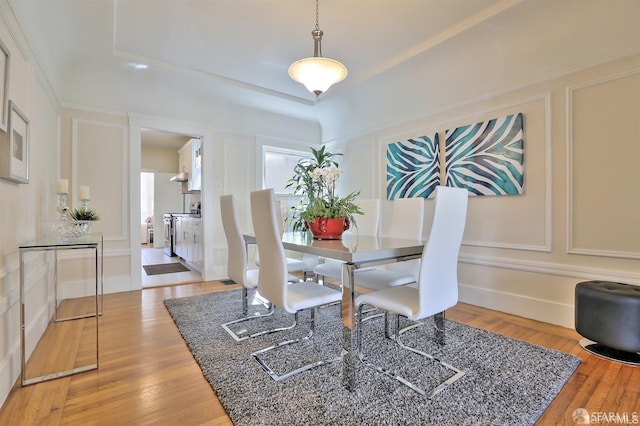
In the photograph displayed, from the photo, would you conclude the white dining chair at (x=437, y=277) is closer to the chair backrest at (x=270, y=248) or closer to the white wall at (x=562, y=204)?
the chair backrest at (x=270, y=248)

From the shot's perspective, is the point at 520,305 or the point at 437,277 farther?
the point at 520,305

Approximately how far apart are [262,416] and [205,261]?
10.3 ft

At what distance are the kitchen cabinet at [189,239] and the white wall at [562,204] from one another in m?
3.64

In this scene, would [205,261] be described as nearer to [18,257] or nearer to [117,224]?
[117,224]

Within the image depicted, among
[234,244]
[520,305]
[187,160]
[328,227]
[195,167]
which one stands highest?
[187,160]

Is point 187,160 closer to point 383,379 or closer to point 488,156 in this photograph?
point 488,156

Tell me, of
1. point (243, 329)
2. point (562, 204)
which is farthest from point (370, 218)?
point (562, 204)

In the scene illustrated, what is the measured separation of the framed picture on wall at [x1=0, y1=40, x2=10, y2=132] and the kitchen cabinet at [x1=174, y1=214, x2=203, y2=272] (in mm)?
2936

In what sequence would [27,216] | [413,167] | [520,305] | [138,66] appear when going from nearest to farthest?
1. [27,216]
2. [520,305]
3. [138,66]
4. [413,167]

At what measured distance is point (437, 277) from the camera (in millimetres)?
1691

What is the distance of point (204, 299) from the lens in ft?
10.7

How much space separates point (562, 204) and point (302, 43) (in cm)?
283

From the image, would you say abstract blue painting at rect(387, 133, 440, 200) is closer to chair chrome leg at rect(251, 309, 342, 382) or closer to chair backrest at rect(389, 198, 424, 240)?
chair backrest at rect(389, 198, 424, 240)

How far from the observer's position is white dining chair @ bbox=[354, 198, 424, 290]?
2.36m
